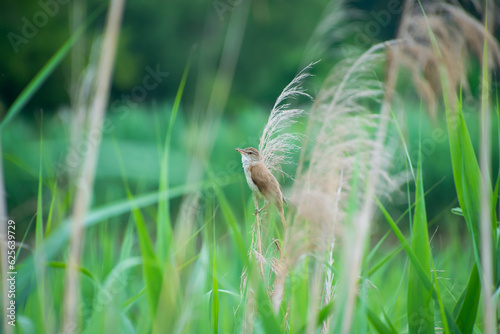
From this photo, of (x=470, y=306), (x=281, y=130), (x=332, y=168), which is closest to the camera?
(x=332, y=168)

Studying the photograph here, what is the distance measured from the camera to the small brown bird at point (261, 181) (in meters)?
2.04

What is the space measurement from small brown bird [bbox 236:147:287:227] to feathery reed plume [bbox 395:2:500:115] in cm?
71

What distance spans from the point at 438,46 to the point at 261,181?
1133 millimetres

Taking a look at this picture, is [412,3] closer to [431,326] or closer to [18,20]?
[431,326]

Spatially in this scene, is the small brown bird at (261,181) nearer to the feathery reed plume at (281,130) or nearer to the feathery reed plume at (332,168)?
the feathery reed plume at (281,130)

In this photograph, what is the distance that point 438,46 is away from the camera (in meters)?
1.55

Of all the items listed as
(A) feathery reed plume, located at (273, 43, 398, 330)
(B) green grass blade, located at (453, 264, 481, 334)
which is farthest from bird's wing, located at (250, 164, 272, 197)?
(B) green grass blade, located at (453, 264, 481, 334)

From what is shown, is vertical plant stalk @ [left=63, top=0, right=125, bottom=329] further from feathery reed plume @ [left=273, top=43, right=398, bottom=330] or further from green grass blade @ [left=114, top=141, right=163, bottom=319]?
feathery reed plume @ [left=273, top=43, right=398, bottom=330]

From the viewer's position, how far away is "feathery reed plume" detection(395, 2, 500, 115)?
151 centimetres

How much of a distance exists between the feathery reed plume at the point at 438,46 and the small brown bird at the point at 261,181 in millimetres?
705

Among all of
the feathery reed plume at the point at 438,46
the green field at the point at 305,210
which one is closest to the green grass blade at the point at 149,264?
the green field at the point at 305,210

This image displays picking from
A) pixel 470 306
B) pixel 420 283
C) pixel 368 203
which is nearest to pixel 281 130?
pixel 368 203

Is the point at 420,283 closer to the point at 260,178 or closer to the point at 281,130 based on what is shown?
the point at 281,130

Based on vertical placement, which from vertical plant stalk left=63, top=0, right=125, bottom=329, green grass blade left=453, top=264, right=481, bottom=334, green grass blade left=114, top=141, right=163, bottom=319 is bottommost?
green grass blade left=453, top=264, right=481, bottom=334
